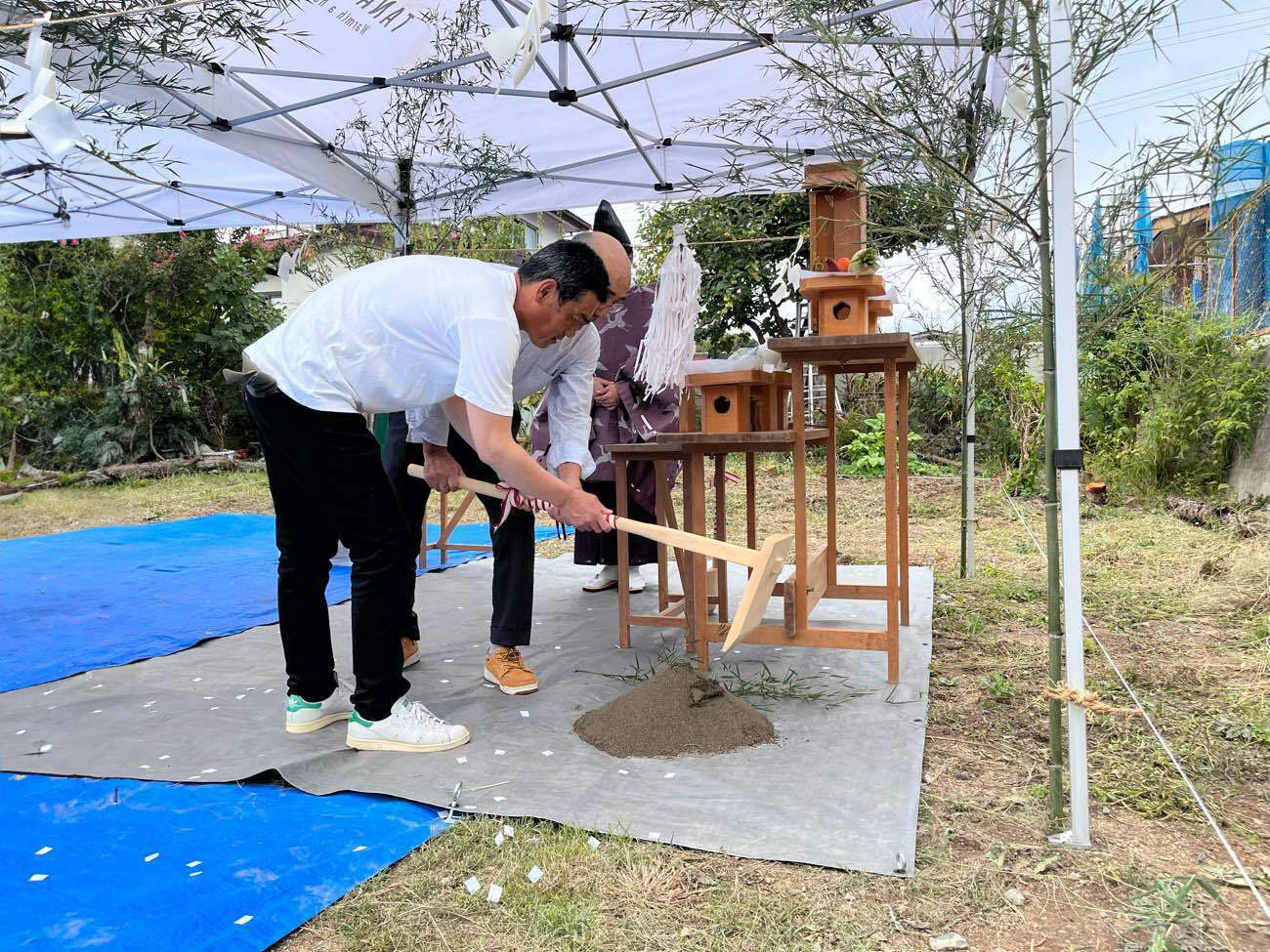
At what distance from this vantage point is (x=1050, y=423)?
1.78 m

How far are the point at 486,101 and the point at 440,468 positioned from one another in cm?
293

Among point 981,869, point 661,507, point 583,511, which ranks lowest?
point 981,869

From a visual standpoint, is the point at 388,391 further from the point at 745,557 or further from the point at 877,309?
the point at 877,309

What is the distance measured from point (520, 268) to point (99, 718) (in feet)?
6.25

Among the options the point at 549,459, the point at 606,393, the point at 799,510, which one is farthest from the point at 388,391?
the point at 606,393

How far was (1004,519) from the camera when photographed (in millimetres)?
6488

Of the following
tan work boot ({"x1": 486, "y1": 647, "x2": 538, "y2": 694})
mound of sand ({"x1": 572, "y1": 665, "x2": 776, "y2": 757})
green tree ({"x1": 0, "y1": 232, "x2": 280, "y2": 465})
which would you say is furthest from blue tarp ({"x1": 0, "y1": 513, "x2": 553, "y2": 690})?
green tree ({"x1": 0, "y1": 232, "x2": 280, "y2": 465})

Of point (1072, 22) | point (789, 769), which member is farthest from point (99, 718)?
point (1072, 22)

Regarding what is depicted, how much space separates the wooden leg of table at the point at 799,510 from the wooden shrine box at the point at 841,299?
0.68 ft

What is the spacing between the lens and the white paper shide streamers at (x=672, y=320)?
10.1ft

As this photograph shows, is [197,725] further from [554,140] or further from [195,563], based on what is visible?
[554,140]

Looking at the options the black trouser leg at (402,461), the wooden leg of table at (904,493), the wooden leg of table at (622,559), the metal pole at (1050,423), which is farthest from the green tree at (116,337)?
the metal pole at (1050,423)

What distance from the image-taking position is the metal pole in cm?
172

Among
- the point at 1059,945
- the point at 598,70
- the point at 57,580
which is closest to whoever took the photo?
the point at 1059,945
